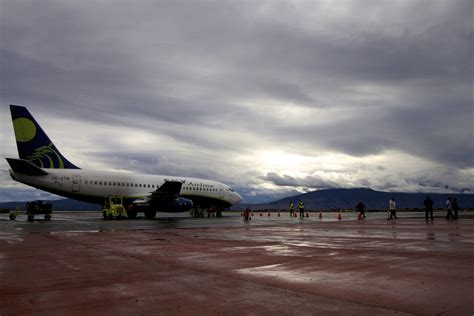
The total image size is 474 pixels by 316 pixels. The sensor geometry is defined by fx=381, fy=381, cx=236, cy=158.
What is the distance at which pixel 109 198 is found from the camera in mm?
31219

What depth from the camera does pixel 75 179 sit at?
3045cm

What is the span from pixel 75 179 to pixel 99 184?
198cm

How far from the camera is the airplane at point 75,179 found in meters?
29.1

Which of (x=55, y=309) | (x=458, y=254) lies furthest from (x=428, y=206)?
(x=55, y=309)

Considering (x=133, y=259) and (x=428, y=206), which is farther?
(x=428, y=206)

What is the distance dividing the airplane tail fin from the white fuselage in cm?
123

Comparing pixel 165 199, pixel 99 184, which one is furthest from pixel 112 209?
pixel 165 199

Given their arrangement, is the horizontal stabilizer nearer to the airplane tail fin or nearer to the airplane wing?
the airplane tail fin

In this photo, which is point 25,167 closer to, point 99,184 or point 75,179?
point 75,179

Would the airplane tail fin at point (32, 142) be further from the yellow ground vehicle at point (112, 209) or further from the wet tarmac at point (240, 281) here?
the wet tarmac at point (240, 281)

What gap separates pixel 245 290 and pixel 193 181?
33.7 m

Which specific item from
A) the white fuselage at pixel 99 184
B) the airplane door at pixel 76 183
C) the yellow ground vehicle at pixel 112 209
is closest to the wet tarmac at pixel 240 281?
the yellow ground vehicle at pixel 112 209

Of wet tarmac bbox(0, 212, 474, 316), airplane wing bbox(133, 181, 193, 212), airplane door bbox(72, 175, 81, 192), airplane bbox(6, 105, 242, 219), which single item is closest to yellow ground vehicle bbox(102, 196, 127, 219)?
airplane bbox(6, 105, 242, 219)

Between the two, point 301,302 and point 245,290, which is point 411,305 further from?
point 245,290
